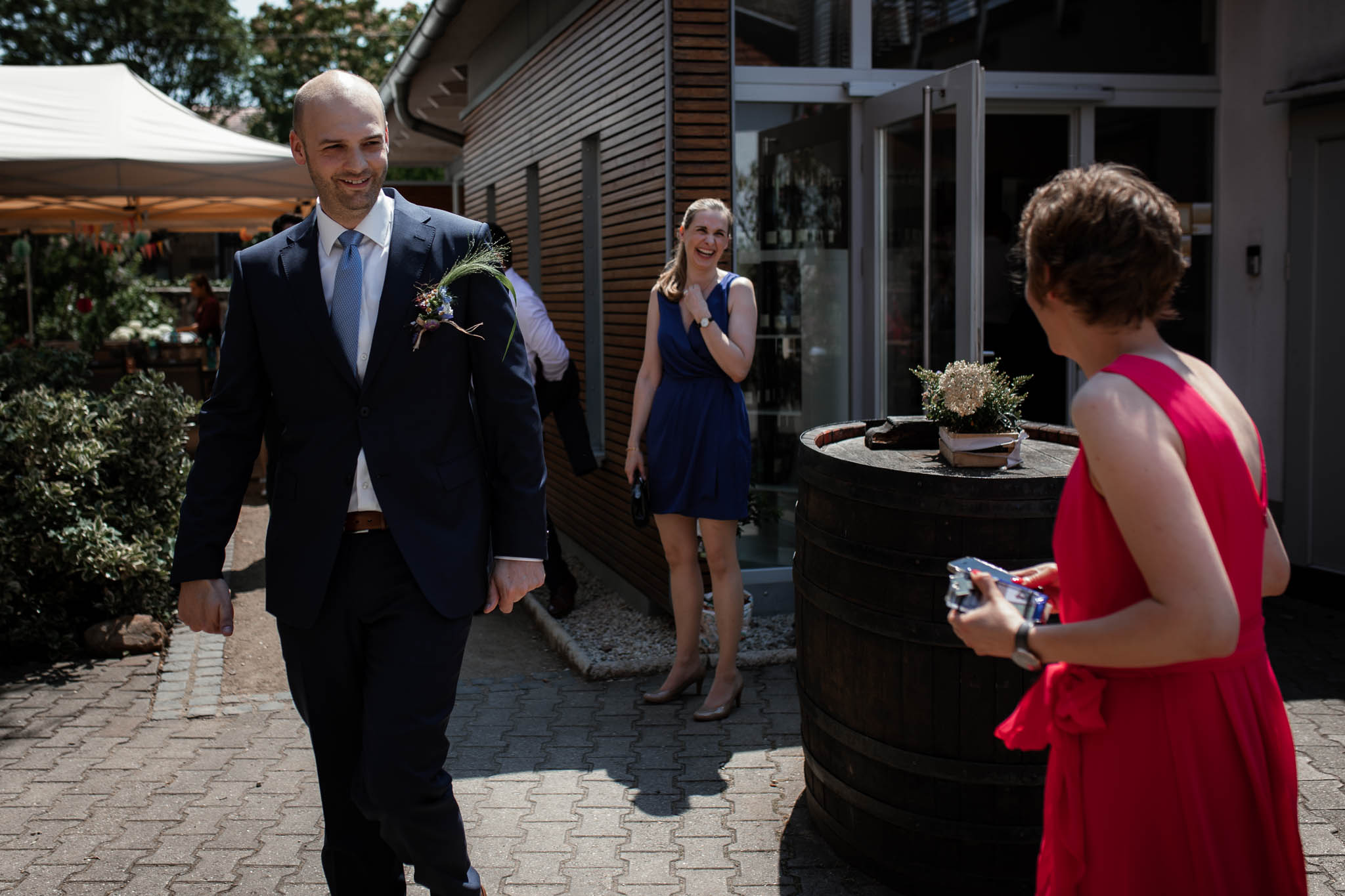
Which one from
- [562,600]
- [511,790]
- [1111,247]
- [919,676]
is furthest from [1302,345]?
[1111,247]

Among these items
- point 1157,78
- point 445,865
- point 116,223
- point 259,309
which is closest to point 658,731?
point 445,865

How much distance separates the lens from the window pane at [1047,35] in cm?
702

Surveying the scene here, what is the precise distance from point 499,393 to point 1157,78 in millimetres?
5895

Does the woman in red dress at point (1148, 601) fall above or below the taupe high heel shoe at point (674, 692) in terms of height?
above

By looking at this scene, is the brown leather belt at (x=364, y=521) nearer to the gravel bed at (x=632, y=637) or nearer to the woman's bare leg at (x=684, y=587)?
the woman's bare leg at (x=684, y=587)

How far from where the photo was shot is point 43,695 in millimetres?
5852

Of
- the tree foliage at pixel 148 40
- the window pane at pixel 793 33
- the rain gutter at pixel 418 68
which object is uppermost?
the tree foliage at pixel 148 40

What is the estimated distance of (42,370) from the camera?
7.60 metres

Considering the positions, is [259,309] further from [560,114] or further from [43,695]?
[560,114]

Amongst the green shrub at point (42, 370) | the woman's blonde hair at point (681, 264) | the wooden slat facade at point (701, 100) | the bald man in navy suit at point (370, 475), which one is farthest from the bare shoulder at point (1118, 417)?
the green shrub at point (42, 370)

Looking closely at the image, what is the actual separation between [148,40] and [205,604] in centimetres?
4483

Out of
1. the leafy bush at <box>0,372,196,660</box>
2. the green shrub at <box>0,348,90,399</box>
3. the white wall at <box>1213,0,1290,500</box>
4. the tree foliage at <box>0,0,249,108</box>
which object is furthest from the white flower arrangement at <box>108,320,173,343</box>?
the tree foliage at <box>0,0,249,108</box>

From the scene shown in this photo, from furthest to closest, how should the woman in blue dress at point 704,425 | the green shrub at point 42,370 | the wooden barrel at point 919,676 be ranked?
the green shrub at point 42,370, the woman in blue dress at point 704,425, the wooden barrel at point 919,676

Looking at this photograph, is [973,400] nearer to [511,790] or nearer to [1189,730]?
[1189,730]
